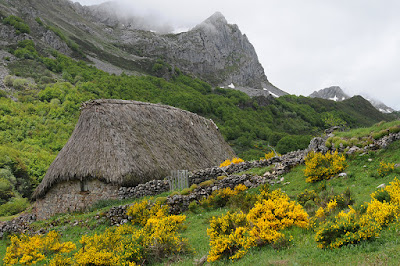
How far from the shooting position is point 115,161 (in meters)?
16.0

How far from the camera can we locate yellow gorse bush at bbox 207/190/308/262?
6773 mm

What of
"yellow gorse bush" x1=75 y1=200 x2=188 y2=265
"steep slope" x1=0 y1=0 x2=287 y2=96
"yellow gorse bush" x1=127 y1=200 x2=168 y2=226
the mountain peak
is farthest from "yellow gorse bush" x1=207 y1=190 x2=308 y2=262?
the mountain peak

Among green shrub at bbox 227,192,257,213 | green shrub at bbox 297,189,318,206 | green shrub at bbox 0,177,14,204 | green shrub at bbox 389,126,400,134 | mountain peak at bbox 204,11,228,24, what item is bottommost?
green shrub at bbox 0,177,14,204

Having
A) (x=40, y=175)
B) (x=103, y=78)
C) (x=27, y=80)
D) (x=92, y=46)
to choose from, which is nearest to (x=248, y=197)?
(x=40, y=175)

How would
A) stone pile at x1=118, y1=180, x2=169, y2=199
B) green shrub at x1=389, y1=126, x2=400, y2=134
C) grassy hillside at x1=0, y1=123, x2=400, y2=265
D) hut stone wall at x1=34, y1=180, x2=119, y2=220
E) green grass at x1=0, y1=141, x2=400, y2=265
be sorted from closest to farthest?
green grass at x1=0, y1=141, x2=400, y2=265
grassy hillside at x1=0, y1=123, x2=400, y2=265
green shrub at x1=389, y1=126, x2=400, y2=134
stone pile at x1=118, y1=180, x2=169, y2=199
hut stone wall at x1=34, y1=180, x2=119, y2=220

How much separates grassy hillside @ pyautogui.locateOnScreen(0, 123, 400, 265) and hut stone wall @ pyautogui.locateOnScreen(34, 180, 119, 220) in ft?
2.34

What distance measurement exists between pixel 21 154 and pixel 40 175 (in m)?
3.42

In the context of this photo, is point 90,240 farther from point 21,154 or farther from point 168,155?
point 21,154

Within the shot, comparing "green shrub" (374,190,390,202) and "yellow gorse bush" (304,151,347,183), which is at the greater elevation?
"yellow gorse bush" (304,151,347,183)

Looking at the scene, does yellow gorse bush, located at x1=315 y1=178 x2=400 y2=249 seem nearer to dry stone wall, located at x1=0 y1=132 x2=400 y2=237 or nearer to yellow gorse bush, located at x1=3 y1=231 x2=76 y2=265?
dry stone wall, located at x1=0 y1=132 x2=400 y2=237

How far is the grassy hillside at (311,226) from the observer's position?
545 centimetres

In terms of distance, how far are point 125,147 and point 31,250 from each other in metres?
8.23

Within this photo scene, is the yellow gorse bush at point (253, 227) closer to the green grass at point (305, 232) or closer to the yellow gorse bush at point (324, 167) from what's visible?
the green grass at point (305, 232)

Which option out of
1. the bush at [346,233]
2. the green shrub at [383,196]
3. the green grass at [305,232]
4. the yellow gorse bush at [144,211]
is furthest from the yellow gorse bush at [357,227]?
the yellow gorse bush at [144,211]
